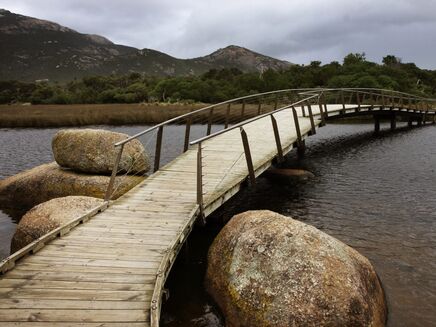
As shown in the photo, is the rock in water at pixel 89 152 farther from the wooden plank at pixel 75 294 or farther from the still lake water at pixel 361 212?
the wooden plank at pixel 75 294

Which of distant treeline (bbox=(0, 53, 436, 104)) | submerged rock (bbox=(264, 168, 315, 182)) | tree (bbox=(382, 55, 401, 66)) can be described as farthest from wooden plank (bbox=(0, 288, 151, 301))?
tree (bbox=(382, 55, 401, 66))

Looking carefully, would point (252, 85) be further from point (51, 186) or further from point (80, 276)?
point (80, 276)

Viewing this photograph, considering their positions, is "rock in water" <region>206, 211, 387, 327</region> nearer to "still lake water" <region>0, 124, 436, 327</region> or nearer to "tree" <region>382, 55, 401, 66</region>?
"still lake water" <region>0, 124, 436, 327</region>

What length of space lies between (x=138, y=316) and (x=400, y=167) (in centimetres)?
1519

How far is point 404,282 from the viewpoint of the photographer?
25.4 ft

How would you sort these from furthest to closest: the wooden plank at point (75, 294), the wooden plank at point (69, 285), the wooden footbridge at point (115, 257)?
the wooden plank at point (69, 285) < the wooden plank at point (75, 294) < the wooden footbridge at point (115, 257)

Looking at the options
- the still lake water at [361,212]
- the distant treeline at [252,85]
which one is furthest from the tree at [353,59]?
the still lake water at [361,212]

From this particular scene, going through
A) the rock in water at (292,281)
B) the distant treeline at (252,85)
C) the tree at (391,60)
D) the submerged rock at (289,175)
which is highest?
the tree at (391,60)

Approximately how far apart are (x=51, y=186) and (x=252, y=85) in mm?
54951

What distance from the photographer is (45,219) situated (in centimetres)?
857

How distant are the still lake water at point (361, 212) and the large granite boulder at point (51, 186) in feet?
4.42

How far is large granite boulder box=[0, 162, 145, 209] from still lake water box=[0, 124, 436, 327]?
1348 mm

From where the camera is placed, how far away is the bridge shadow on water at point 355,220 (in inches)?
277

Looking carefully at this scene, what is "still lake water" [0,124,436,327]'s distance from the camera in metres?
7.15
